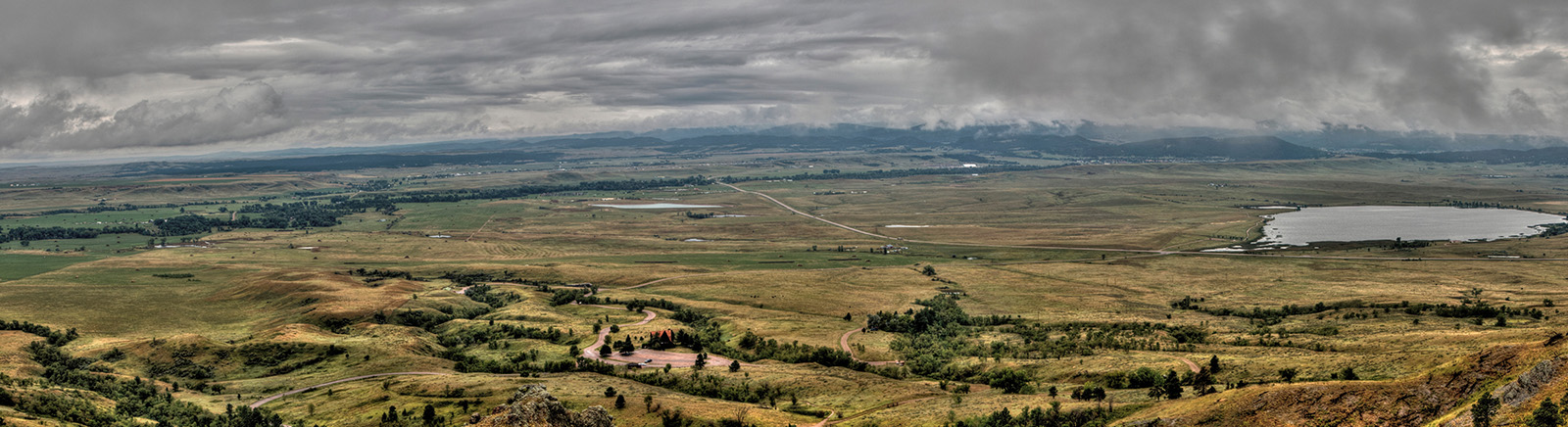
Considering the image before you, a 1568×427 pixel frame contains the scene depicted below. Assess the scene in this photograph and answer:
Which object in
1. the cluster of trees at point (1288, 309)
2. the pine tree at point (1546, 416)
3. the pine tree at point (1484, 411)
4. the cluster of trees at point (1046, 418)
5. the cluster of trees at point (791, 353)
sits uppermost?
the pine tree at point (1546, 416)

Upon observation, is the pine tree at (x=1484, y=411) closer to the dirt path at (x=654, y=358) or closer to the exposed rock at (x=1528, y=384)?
the exposed rock at (x=1528, y=384)

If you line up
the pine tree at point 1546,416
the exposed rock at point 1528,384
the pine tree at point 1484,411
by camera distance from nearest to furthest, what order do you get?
the pine tree at point 1546,416, the pine tree at point 1484,411, the exposed rock at point 1528,384

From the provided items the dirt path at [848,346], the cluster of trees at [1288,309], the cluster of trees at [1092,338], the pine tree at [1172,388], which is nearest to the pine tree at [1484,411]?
the pine tree at [1172,388]

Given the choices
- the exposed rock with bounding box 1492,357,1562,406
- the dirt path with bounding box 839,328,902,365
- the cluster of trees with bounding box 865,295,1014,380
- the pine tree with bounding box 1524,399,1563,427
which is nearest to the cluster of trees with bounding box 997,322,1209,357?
the cluster of trees with bounding box 865,295,1014,380

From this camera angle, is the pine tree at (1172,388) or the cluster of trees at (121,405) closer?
the pine tree at (1172,388)

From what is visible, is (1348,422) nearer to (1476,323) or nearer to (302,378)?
(1476,323)

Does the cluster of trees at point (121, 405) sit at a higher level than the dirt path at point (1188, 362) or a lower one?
lower

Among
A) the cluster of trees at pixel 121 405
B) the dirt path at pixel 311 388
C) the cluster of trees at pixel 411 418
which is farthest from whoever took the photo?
the dirt path at pixel 311 388
